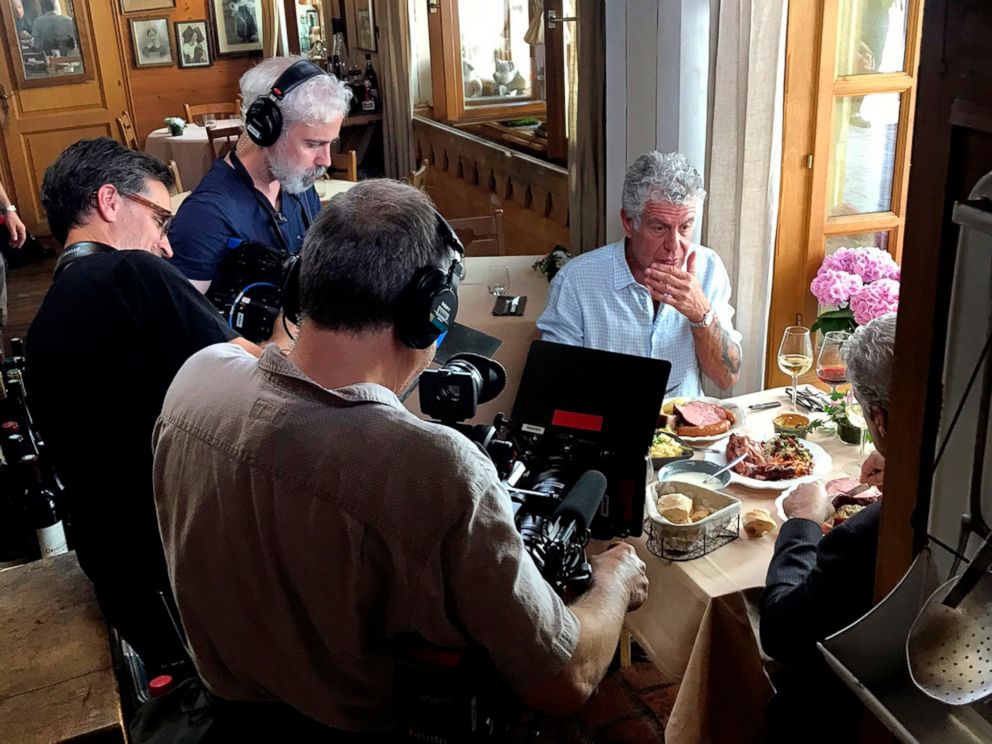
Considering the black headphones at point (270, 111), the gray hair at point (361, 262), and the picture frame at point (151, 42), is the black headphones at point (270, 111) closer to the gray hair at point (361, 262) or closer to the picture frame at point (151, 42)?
the gray hair at point (361, 262)

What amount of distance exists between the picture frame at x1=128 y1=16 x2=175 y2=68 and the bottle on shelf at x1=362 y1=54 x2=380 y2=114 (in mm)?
2395

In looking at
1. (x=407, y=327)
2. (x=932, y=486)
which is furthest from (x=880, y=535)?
(x=407, y=327)

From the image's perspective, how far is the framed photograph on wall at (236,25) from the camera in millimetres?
8367

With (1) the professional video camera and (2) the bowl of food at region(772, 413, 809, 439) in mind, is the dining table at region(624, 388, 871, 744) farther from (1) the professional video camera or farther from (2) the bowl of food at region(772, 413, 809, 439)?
(1) the professional video camera

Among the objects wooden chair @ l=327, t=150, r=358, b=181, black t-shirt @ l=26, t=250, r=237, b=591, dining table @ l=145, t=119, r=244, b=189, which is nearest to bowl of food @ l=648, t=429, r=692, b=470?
black t-shirt @ l=26, t=250, r=237, b=591

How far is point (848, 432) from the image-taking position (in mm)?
2102

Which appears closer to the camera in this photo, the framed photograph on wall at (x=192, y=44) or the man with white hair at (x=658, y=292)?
the man with white hair at (x=658, y=292)

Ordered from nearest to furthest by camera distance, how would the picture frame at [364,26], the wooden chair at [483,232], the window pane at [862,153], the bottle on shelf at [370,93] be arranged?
the window pane at [862,153] < the wooden chair at [483,232] < the picture frame at [364,26] < the bottle on shelf at [370,93]

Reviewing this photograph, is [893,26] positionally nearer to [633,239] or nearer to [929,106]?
[633,239]

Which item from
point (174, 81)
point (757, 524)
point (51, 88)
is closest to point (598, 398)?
point (757, 524)

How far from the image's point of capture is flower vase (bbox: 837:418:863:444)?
209 centimetres

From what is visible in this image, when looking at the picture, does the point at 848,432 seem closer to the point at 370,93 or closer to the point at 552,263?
the point at 552,263

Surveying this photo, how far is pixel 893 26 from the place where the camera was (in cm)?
286

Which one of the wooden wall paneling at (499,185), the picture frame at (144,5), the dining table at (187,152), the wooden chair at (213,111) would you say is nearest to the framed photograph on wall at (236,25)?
the picture frame at (144,5)
